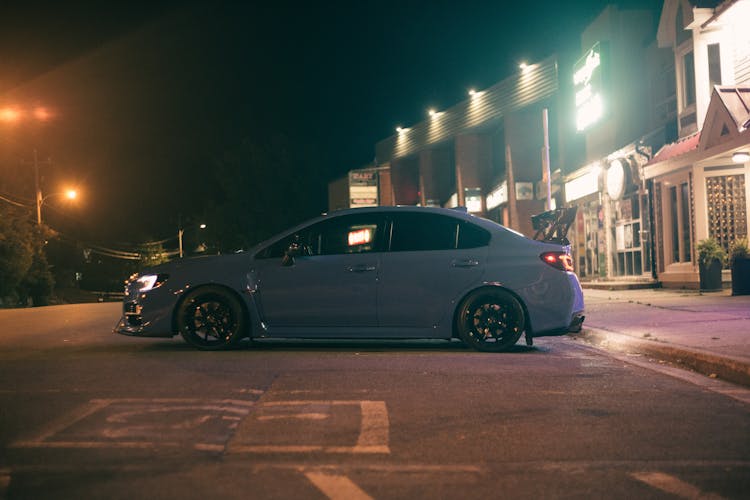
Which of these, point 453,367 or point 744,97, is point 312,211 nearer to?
point 744,97

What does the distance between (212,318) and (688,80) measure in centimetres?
1761

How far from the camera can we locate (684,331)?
1085cm

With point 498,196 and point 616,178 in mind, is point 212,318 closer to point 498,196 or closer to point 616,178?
point 616,178

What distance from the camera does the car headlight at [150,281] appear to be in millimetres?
9977

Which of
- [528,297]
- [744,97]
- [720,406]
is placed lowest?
[720,406]

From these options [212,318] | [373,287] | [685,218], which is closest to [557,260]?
[373,287]

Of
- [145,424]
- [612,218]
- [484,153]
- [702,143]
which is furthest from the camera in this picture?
[484,153]

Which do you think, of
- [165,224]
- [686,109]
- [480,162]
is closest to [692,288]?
[686,109]

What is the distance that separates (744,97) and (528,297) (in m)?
11.7

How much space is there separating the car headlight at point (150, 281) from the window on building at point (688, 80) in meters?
17.4

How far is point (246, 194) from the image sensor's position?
261ft

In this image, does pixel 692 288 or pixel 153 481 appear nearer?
pixel 153 481

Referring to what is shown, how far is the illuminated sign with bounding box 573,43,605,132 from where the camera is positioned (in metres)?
30.3

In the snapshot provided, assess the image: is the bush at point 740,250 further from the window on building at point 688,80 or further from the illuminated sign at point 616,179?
the illuminated sign at point 616,179
